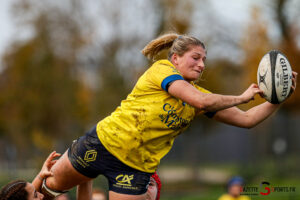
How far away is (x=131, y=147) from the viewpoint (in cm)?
430

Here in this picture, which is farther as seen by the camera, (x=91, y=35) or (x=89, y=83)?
(x=89, y=83)

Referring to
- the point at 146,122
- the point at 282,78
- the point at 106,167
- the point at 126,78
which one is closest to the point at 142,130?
the point at 146,122

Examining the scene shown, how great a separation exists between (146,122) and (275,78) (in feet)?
3.96

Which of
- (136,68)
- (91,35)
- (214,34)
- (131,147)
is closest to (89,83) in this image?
(91,35)

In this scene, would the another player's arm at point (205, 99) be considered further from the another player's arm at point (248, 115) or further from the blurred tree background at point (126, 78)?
the blurred tree background at point (126, 78)

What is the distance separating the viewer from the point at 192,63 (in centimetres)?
432

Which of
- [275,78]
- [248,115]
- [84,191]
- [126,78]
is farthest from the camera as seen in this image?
[126,78]

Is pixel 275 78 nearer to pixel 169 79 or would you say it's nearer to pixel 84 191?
pixel 169 79

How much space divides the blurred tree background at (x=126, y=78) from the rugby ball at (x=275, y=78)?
48.2ft

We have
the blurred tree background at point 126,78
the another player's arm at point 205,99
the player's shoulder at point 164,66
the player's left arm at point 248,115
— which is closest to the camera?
the another player's arm at point 205,99

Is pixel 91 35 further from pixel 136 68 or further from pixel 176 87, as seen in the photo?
pixel 176 87

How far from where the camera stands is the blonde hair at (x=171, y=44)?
14.3ft

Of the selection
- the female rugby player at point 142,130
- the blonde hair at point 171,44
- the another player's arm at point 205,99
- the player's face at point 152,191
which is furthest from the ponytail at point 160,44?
the player's face at point 152,191

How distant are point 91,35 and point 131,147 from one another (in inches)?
734
